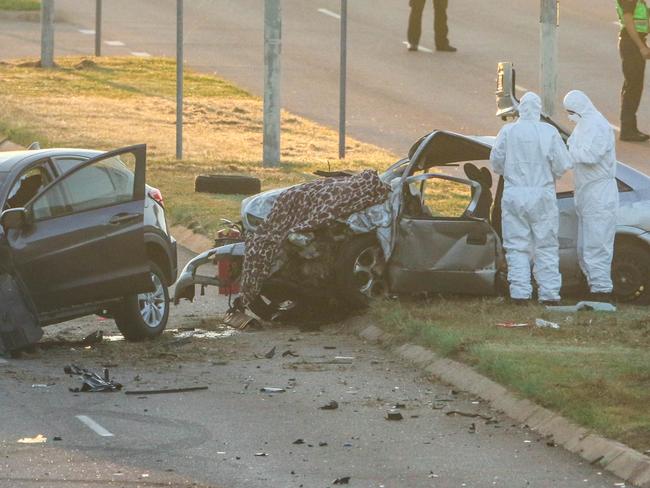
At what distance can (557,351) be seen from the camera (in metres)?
14.5

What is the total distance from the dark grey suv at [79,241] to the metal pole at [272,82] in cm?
1044

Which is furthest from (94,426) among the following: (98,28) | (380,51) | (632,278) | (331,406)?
(98,28)

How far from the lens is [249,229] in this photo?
1741cm

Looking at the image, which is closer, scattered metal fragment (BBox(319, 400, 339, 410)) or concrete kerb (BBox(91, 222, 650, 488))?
concrete kerb (BBox(91, 222, 650, 488))

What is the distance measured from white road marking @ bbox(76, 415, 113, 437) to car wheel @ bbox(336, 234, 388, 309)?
173 inches

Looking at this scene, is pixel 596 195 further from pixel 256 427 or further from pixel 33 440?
pixel 33 440

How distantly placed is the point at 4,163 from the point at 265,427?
4.38 meters

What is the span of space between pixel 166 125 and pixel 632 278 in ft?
48.0

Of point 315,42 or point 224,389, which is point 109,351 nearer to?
point 224,389

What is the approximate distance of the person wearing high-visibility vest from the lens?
87.0 feet

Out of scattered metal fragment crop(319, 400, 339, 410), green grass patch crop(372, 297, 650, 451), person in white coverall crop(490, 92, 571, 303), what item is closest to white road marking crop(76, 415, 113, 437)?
scattered metal fragment crop(319, 400, 339, 410)

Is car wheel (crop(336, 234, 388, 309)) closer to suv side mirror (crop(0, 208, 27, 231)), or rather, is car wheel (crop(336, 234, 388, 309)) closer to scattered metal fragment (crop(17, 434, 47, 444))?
suv side mirror (crop(0, 208, 27, 231))

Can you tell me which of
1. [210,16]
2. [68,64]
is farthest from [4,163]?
[210,16]

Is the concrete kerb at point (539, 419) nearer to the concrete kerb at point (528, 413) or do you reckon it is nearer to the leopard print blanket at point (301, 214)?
the concrete kerb at point (528, 413)
